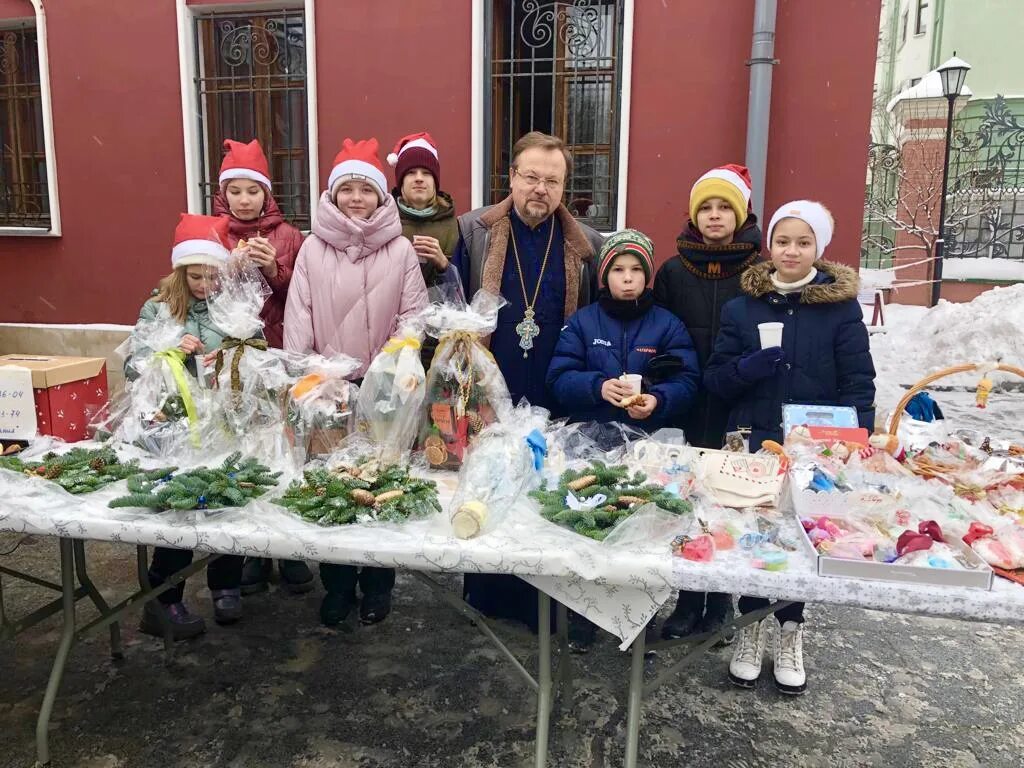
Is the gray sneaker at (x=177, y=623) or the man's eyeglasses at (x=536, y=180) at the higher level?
the man's eyeglasses at (x=536, y=180)

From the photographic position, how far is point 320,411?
2201mm

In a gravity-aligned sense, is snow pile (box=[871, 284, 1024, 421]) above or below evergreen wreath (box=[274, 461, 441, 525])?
below

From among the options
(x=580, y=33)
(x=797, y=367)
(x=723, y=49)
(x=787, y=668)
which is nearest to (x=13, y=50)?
(x=580, y=33)

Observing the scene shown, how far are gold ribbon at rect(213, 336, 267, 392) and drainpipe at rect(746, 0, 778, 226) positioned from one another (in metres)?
3.73

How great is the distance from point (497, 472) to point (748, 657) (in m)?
1.35

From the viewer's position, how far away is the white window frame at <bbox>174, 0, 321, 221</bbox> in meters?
5.71

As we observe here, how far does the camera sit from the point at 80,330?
6.41 metres

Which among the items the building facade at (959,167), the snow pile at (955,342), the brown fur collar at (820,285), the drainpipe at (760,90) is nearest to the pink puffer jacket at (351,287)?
the brown fur collar at (820,285)

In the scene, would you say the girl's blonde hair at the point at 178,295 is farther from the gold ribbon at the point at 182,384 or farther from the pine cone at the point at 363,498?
the pine cone at the point at 363,498

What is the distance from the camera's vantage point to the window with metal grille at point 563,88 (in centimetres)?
541

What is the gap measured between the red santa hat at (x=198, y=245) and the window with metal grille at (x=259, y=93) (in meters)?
3.60

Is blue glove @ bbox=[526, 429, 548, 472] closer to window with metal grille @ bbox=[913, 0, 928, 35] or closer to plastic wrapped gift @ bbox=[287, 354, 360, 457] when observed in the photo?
plastic wrapped gift @ bbox=[287, 354, 360, 457]

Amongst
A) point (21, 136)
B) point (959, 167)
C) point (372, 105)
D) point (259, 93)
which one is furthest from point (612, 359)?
point (959, 167)

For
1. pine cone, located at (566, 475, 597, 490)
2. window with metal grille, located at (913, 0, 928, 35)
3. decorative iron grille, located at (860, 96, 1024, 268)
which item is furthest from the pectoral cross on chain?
window with metal grille, located at (913, 0, 928, 35)
